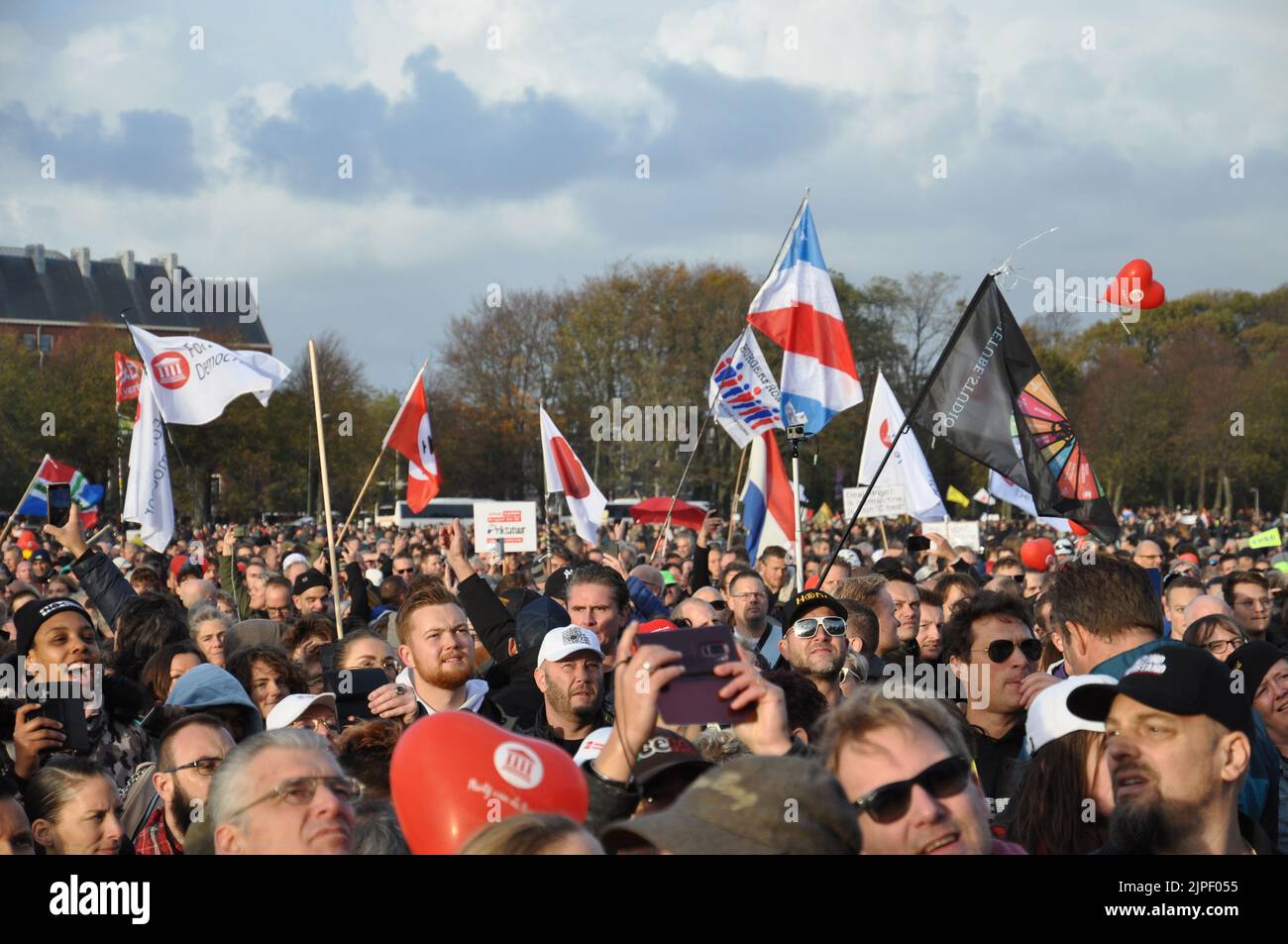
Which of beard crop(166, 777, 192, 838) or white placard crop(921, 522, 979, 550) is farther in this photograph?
white placard crop(921, 522, 979, 550)

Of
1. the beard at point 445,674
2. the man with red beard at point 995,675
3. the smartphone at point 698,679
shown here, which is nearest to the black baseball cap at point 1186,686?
the smartphone at point 698,679

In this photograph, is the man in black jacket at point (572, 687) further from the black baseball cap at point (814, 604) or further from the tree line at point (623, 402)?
the tree line at point (623, 402)

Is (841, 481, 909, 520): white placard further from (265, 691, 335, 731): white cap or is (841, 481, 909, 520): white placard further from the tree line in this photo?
the tree line

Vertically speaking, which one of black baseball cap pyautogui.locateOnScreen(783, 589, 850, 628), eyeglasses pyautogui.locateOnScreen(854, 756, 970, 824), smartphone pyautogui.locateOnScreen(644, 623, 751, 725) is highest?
smartphone pyautogui.locateOnScreen(644, 623, 751, 725)

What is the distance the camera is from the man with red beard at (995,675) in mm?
5012

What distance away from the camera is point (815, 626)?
19.4ft

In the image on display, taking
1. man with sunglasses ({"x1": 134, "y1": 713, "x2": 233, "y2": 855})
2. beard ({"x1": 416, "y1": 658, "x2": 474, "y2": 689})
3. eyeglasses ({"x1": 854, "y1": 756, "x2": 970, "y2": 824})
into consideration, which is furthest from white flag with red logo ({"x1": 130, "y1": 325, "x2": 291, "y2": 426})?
eyeglasses ({"x1": 854, "y1": 756, "x2": 970, "y2": 824})

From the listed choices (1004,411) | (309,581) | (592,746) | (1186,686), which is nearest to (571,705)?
(592,746)

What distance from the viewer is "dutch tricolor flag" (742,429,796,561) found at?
14125 millimetres

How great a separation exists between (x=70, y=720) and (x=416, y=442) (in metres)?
8.94

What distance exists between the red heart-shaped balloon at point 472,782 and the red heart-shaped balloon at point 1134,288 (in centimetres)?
810

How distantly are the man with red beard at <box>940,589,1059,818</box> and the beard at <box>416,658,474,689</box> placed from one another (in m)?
1.93
